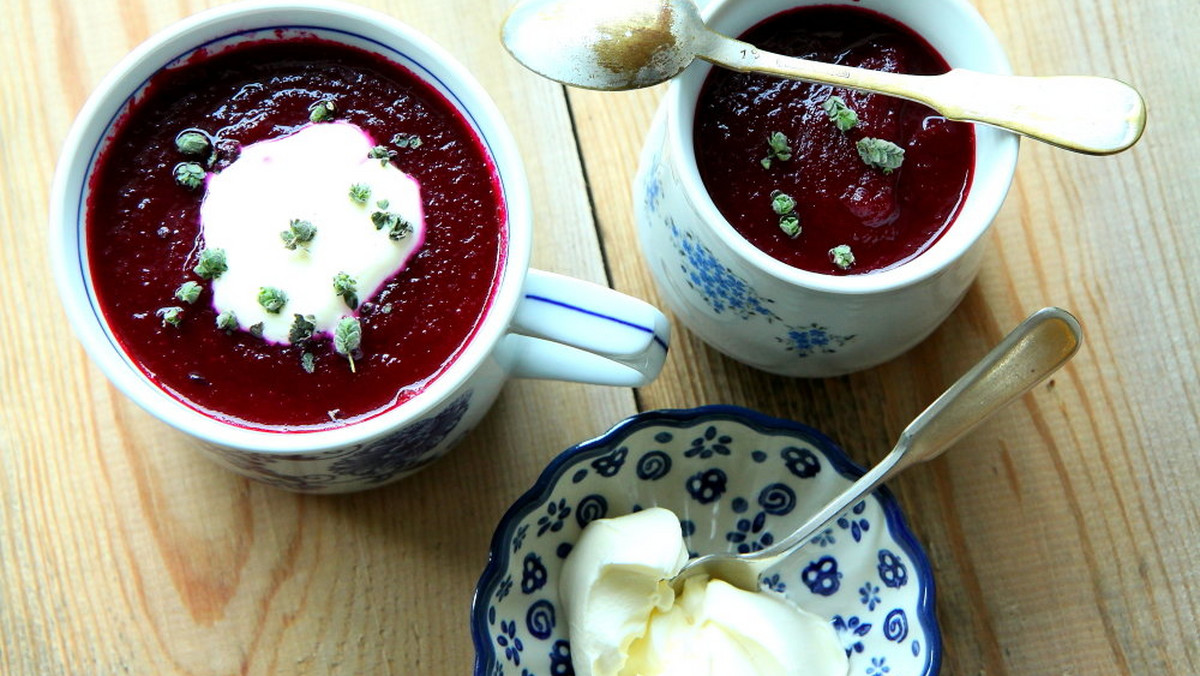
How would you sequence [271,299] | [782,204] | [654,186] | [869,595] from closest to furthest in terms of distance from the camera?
[271,299] < [782,204] < [654,186] < [869,595]

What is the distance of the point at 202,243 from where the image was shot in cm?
108

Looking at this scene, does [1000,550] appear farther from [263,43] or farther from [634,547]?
[263,43]

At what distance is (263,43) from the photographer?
114 centimetres

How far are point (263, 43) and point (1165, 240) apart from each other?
1.09m

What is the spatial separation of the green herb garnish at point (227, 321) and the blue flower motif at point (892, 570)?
770 millimetres

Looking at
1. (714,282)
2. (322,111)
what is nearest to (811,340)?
(714,282)

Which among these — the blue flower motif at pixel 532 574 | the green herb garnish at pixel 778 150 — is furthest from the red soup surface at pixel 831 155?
the blue flower motif at pixel 532 574

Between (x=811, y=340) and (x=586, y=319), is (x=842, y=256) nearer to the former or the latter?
(x=811, y=340)

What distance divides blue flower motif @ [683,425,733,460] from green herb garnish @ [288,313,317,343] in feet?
1.63

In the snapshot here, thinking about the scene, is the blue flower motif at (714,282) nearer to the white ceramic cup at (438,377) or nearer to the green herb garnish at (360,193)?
the white ceramic cup at (438,377)

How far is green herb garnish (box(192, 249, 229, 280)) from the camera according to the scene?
1.07m

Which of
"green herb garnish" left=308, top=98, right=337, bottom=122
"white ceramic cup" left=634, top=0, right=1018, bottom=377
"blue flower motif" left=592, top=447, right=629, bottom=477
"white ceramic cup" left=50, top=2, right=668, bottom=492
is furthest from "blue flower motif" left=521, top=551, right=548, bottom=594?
"green herb garnish" left=308, top=98, right=337, bottom=122

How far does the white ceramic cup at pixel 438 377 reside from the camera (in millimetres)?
1052

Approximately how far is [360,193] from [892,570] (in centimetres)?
74
